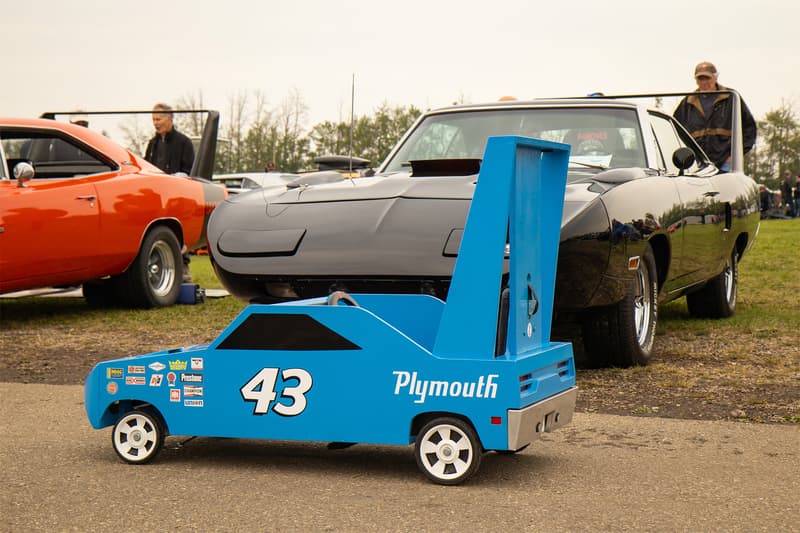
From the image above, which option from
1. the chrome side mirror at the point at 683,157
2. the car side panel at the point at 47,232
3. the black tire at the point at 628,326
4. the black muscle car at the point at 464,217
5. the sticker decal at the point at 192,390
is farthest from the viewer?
the car side panel at the point at 47,232

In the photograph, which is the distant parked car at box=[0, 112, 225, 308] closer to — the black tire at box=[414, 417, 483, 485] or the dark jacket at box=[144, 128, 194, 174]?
the dark jacket at box=[144, 128, 194, 174]

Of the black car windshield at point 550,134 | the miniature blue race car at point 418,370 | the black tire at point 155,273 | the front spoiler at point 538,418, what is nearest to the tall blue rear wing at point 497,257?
the miniature blue race car at point 418,370

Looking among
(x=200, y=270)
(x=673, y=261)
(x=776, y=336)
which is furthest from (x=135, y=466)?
(x=200, y=270)

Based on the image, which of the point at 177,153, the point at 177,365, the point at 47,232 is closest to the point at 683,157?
the point at 177,365

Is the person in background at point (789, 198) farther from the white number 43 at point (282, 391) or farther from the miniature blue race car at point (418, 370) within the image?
the white number 43 at point (282, 391)

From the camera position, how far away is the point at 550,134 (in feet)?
23.2

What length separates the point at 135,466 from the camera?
4.26m

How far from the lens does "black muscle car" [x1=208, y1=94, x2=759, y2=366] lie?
5.64m

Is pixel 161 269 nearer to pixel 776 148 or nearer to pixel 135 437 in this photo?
pixel 135 437

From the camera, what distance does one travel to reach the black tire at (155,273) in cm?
1020

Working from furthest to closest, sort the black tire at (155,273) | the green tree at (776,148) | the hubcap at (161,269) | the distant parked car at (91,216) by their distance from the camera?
1. the green tree at (776,148)
2. the hubcap at (161,269)
3. the black tire at (155,273)
4. the distant parked car at (91,216)

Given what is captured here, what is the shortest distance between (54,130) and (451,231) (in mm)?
5299

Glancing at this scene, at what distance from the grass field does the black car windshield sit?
4.24ft

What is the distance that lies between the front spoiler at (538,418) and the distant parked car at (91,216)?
565 cm
